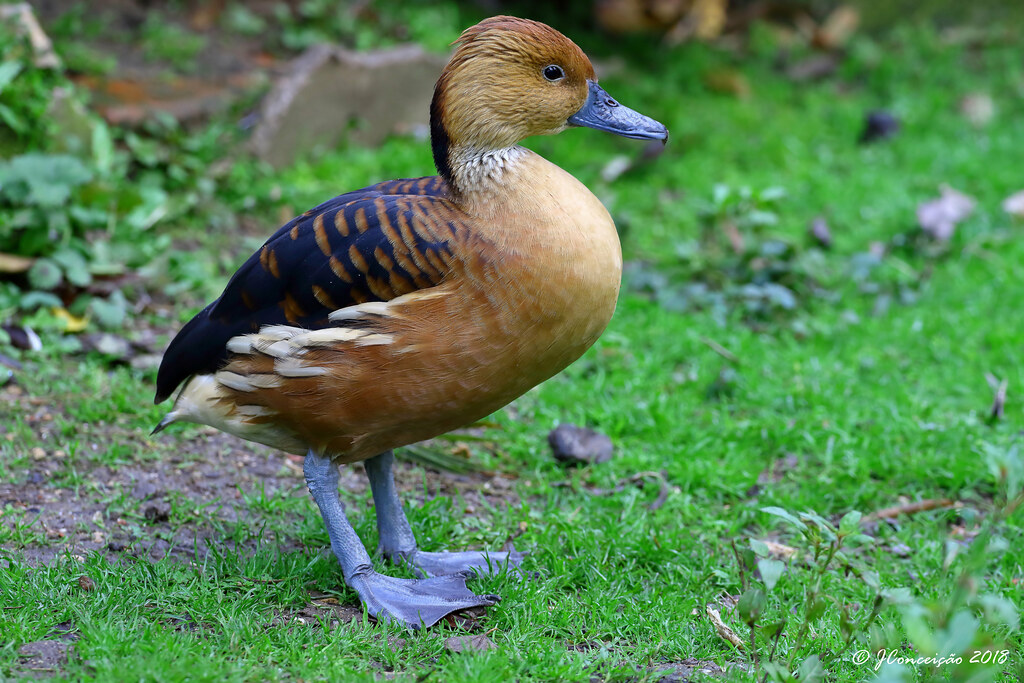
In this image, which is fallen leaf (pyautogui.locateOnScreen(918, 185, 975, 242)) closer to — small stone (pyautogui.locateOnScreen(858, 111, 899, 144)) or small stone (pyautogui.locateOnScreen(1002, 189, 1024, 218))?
small stone (pyautogui.locateOnScreen(1002, 189, 1024, 218))

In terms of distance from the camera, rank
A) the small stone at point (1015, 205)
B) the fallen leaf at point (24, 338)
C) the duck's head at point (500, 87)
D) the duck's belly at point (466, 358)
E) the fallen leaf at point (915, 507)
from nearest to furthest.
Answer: the duck's belly at point (466, 358) → the duck's head at point (500, 87) → the fallen leaf at point (915, 507) → the fallen leaf at point (24, 338) → the small stone at point (1015, 205)

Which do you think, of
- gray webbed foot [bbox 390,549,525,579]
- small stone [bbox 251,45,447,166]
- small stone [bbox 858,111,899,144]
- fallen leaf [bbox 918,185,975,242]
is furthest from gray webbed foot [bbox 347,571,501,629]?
small stone [bbox 858,111,899,144]

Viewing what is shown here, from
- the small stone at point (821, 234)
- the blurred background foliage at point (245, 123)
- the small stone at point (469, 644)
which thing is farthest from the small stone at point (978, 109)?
the small stone at point (469, 644)

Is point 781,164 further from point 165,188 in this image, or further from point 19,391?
point 19,391

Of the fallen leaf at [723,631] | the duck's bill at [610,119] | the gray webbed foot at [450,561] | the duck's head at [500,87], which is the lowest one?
the fallen leaf at [723,631]

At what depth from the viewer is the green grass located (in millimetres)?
2812

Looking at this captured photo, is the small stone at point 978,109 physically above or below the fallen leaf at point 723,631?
above

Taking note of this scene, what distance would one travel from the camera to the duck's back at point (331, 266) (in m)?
2.88

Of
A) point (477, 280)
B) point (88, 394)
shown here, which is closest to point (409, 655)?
point (477, 280)

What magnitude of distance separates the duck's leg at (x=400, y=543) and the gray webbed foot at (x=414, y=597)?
0.54 feet

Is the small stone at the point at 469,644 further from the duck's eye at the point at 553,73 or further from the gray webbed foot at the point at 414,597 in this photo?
the duck's eye at the point at 553,73

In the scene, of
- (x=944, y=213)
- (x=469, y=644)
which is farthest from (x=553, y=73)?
(x=944, y=213)

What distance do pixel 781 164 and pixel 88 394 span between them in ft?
16.7

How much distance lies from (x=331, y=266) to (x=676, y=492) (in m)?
1.73
